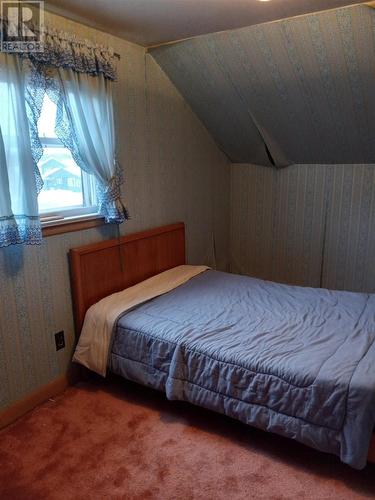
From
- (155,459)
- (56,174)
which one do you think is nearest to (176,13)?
(56,174)

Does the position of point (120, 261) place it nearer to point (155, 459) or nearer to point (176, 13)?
point (155, 459)

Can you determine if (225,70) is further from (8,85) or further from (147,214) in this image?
(8,85)

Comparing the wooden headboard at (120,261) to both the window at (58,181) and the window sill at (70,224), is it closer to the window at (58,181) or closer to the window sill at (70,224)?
the window sill at (70,224)

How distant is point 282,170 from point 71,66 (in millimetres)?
2194

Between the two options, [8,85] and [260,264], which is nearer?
[8,85]

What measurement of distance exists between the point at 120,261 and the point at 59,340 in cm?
65

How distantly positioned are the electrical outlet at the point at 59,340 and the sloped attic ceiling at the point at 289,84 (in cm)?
207

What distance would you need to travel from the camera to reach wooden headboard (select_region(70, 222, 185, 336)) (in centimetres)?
243

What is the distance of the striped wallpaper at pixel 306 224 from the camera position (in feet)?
11.2

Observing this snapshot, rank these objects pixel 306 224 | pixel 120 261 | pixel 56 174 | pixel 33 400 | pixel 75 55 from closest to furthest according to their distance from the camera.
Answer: pixel 75 55 < pixel 33 400 < pixel 56 174 < pixel 120 261 < pixel 306 224

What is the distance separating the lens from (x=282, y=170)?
3688 millimetres

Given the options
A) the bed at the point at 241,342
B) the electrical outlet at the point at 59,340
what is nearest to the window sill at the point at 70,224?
the bed at the point at 241,342

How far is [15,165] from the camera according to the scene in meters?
1.98

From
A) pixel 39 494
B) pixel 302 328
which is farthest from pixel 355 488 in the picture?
pixel 39 494
